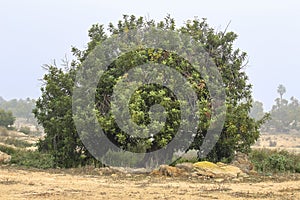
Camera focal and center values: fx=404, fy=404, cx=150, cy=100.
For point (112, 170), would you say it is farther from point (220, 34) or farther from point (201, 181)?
point (220, 34)

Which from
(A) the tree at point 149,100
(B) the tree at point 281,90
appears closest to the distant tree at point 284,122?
(B) the tree at point 281,90

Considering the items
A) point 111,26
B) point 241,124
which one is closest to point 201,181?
point 241,124

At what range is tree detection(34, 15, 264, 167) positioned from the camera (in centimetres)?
1616

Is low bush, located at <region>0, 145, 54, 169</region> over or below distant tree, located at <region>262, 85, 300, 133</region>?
below

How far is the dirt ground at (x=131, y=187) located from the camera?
10.3 meters

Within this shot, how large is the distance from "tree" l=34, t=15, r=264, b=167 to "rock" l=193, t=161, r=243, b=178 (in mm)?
1698

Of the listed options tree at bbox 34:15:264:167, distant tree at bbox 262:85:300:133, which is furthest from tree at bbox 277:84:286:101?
tree at bbox 34:15:264:167

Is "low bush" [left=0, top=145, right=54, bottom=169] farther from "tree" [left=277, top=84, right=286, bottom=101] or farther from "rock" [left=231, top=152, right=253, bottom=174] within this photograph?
"tree" [left=277, top=84, right=286, bottom=101]

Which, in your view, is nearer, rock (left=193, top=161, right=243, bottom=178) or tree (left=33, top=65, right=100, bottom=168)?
rock (left=193, top=161, right=243, bottom=178)

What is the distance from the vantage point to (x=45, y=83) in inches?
739

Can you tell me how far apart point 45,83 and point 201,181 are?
9.03 meters

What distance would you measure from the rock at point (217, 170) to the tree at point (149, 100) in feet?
5.57

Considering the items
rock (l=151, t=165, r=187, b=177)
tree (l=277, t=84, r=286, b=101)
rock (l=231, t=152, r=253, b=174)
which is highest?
tree (l=277, t=84, r=286, b=101)

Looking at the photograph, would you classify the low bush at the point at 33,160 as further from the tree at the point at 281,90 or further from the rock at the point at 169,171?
the tree at the point at 281,90
